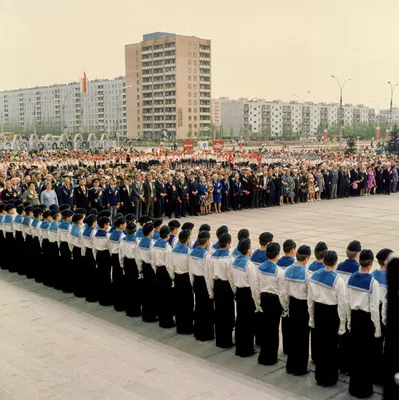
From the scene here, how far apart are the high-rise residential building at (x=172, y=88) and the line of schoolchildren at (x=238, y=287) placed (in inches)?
4572

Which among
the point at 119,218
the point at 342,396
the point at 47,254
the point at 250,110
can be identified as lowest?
the point at 342,396

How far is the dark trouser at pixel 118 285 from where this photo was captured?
9.42 m

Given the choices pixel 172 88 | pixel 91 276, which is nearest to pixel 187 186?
pixel 91 276

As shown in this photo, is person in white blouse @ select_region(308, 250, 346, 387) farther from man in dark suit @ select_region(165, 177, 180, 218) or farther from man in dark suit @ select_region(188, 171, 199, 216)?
man in dark suit @ select_region(188, 171, 199, 216)

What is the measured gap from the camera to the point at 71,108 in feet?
575

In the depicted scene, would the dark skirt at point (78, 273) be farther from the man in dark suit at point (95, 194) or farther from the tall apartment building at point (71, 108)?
the tall apartment building at point (71, 108)

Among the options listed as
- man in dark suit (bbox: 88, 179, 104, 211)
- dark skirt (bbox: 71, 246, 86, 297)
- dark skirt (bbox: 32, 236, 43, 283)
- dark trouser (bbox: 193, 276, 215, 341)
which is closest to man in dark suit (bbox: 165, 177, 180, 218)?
man in dark suit (bbox: 88, 179, 104, 211)

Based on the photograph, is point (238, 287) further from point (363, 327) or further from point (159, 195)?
point (159, 195)

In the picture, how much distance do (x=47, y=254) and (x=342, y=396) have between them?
283 inches

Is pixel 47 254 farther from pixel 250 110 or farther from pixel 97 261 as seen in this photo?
pixel 250 110

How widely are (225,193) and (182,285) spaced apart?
14.3 m

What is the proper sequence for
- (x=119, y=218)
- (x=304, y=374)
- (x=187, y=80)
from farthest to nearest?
(x=187, y=80) → (x=119, y=218) → (x=304, y=374)

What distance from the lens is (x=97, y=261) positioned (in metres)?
9.78

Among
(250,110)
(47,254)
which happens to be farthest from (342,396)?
(250,110)
